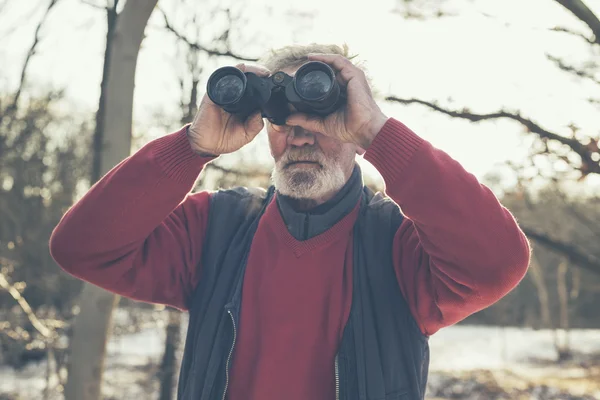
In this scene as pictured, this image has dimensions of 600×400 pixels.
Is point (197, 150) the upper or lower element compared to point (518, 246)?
upper

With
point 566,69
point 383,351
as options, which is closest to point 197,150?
point 383,351

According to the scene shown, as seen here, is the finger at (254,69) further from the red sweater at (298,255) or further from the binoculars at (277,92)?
the red sweater at (298,255)

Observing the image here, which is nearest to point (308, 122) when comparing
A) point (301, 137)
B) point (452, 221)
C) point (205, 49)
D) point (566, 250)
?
point (301, 137)

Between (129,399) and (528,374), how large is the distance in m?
9.47

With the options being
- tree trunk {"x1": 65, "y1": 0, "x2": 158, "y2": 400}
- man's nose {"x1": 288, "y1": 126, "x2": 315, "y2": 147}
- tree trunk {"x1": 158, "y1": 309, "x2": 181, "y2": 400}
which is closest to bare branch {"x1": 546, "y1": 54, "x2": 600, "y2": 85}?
man's nose {"x1": 288, "y1": 126, "x2": 315, "y2": 147}

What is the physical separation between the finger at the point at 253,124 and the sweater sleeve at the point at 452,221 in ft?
1.45

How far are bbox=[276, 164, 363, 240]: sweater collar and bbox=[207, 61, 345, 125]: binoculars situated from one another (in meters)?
0.28

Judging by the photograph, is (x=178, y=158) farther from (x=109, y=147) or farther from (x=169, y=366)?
(x=169, y=366)

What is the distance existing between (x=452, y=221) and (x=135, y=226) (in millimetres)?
887

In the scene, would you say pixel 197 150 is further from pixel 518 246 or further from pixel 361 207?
pixel 518 246

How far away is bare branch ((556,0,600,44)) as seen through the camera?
188 cm

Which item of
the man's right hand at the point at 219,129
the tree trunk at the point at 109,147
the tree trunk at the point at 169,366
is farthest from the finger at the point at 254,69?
the tree trunk at the point at 169,366

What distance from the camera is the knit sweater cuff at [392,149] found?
152cm

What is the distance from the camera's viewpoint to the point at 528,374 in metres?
13.7
